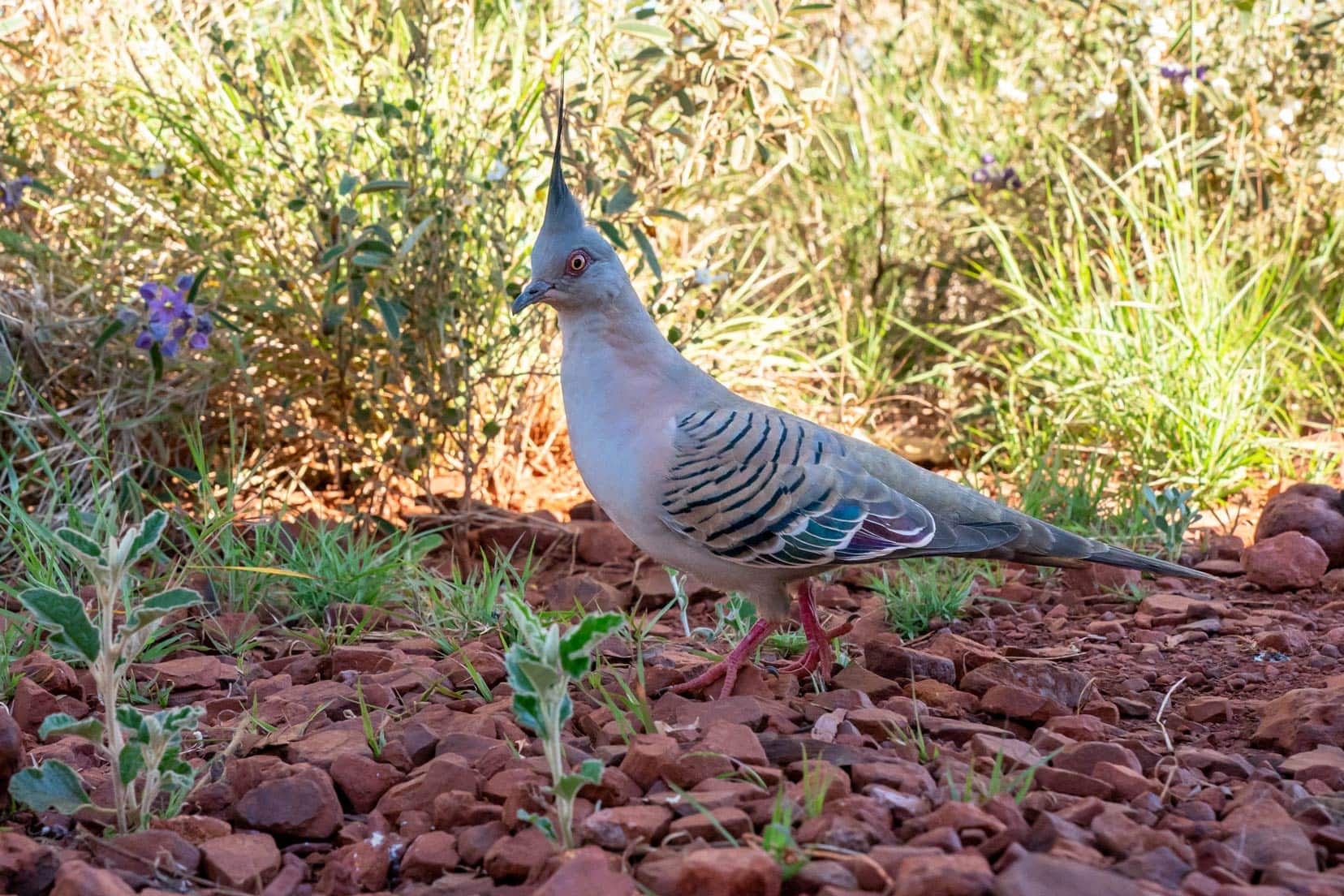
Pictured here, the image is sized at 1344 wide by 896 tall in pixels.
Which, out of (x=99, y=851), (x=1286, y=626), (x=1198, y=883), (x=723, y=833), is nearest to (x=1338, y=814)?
(x=1198, y=883)

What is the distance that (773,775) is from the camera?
2.20 meters

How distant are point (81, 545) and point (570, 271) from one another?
4.36ft

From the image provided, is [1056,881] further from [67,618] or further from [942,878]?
[67,618]

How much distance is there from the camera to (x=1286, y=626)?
3.33 m

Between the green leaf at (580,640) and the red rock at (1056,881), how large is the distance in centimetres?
63

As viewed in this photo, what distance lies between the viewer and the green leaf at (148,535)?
208cm

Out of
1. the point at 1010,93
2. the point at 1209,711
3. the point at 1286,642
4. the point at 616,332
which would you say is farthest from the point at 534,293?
the point at 1010,93

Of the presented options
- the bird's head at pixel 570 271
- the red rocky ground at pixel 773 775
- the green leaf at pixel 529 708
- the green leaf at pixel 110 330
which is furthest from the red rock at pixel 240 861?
the green leaf at pixel 110 330

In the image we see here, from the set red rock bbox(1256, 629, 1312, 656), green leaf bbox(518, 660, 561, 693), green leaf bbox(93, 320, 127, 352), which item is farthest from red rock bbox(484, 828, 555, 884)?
green leaf bbox(93, 320, 127, 352)

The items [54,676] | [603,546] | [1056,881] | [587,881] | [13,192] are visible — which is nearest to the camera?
[1056,881]

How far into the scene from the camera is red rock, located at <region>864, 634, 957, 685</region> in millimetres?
2947

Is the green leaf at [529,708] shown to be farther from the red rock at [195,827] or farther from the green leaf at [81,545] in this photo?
the green leaf at [81,545]

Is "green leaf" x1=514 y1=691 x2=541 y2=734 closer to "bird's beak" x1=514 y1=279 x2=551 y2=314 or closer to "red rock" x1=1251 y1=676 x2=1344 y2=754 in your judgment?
"bird's beak" x1=514 y1=279 x2=551 y2=314

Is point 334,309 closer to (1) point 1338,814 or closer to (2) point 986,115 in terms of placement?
(1) point 1338,814
